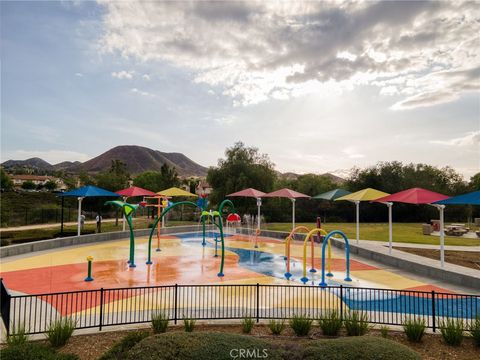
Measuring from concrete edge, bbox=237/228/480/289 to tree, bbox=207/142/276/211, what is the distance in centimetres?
1875

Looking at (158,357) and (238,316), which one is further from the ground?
(158,357)

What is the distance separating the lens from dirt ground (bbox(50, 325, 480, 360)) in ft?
22.1

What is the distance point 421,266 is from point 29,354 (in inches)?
586

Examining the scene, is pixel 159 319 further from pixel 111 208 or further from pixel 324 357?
pixel 111 208

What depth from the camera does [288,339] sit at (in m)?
7.37

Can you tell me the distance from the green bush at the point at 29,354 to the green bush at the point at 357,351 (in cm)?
452

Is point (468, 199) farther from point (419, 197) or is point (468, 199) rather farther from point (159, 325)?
point (159, 325)

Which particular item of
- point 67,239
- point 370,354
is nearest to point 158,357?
point 370,354

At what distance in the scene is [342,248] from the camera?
843 inches

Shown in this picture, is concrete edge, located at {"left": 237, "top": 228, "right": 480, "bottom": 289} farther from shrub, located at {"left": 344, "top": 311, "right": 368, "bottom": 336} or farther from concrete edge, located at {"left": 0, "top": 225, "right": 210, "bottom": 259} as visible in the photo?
concrete edge, located at {"left": 0, "top": 225, "right": 210, "bottom": 259}

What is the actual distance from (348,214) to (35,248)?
114ft

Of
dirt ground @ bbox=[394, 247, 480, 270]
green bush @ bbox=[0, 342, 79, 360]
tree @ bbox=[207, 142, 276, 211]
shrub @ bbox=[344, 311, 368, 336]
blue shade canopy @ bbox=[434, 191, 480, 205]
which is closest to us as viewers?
green bush @ bbox=[0, 342, 79, 360]

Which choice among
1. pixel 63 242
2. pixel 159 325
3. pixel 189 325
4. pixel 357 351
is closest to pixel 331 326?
pixel 357 351

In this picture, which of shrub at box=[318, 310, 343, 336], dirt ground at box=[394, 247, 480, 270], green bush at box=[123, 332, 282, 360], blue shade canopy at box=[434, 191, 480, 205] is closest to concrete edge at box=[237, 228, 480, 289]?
dirt ground at box=[394, 247, 480, 270]
